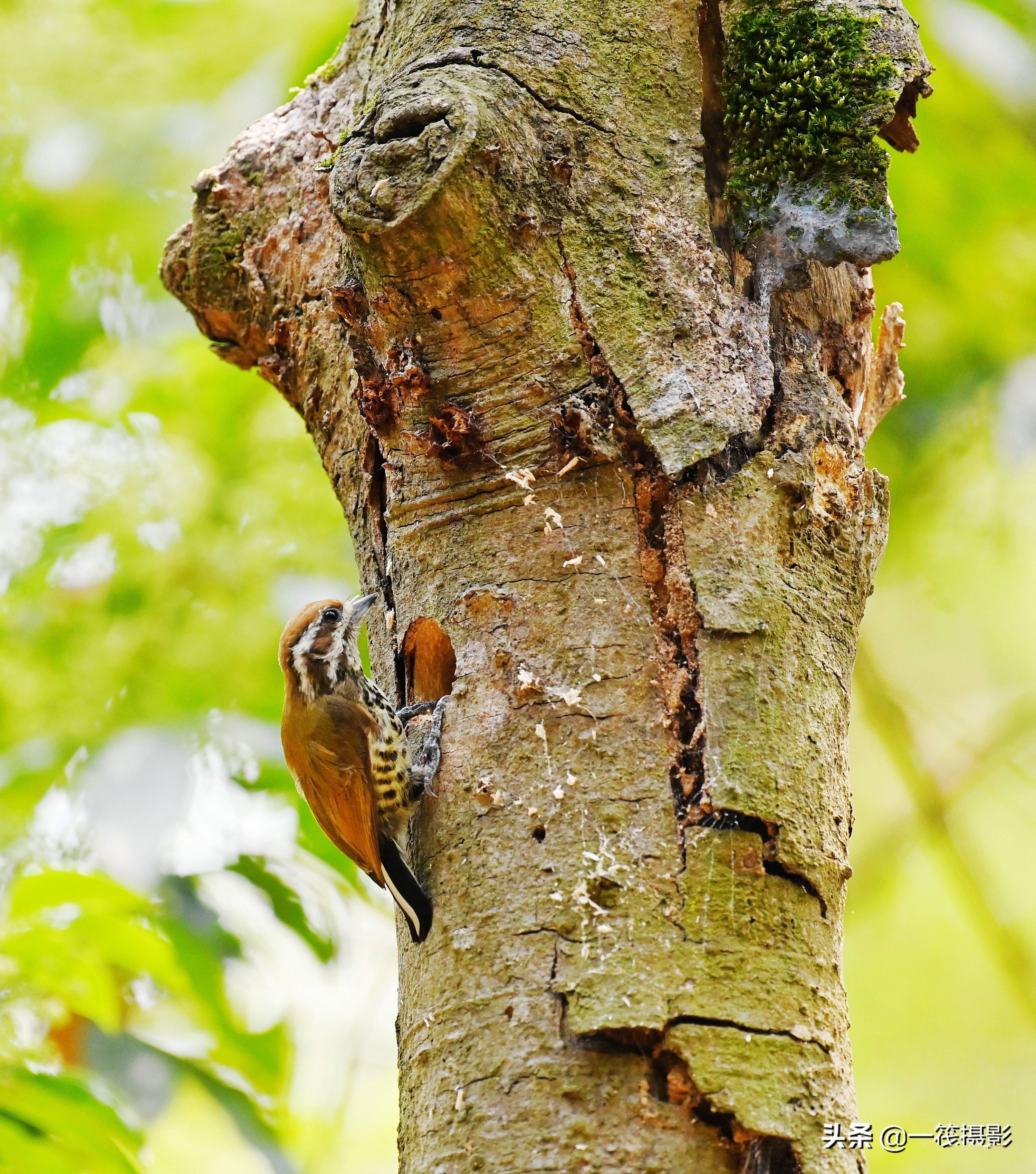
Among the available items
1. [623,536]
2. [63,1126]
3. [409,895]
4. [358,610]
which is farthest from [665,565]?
[63,1126]

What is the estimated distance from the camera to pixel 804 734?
2168 millimetres

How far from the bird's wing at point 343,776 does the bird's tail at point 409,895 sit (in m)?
0.31

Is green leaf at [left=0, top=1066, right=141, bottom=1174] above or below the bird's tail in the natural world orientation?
below

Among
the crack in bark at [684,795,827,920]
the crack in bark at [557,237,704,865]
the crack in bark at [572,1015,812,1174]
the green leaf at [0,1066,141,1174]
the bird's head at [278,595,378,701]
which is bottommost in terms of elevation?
the crack in bark at [572,1015,812,1174]

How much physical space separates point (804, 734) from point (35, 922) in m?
2.20

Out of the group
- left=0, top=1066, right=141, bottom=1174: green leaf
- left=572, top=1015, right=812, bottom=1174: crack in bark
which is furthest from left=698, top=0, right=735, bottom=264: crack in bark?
left=0, top=1066, right=141, bottom=1174: green leaf

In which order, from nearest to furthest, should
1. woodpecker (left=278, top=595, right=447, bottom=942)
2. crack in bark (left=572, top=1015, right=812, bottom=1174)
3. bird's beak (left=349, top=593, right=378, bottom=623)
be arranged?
crack in bark (left=572, top=1015, right=812, bottom=1174), woodpecker (left=278, top=595, right=447, bottom=942), bird's beak (left=349, top=593, right=378, bottom=623)

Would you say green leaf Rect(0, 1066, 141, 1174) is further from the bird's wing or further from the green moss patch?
the green moss patch

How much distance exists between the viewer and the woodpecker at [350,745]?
2.70 meters

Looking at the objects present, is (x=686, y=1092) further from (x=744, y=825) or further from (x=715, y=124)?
(x=715, y=124)

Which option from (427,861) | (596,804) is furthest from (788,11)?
(427,861)

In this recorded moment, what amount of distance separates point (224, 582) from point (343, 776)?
48.9 inches

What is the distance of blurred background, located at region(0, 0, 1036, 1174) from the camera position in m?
3.58

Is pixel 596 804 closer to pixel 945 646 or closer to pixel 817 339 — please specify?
pixel 817 339
